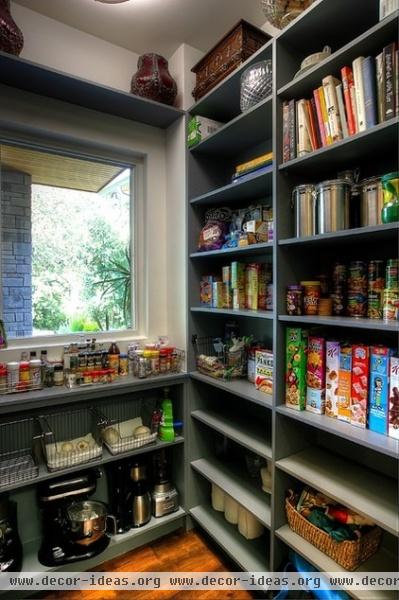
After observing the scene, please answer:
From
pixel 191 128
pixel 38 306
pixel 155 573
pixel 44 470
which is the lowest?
pixel 155 573

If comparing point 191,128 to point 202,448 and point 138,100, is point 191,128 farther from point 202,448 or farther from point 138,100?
point 202,448

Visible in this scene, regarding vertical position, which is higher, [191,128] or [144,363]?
[191,128]

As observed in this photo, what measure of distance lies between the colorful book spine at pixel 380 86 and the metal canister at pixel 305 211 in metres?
0.30

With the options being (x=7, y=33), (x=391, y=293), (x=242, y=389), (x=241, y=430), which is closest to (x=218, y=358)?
(x=242, y=389)

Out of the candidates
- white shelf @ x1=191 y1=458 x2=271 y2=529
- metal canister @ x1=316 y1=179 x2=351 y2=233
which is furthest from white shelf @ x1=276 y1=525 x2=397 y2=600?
metal canister @ x1=316 y1=179 x2=351 y2=233

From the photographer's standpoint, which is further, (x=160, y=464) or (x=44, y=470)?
(x=160, y=464)

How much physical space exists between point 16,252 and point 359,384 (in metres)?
1.76

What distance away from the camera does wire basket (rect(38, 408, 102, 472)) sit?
1534mm

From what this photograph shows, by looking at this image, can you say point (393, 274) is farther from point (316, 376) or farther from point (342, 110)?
point (342, 110)

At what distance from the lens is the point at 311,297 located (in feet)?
4.22

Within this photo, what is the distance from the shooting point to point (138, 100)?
1.70m

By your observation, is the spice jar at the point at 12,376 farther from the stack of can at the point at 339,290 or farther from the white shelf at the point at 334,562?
the stack of can at the point at 339,290

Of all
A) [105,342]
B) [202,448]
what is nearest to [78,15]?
[105,342]

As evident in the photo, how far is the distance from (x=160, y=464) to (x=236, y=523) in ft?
1.71
